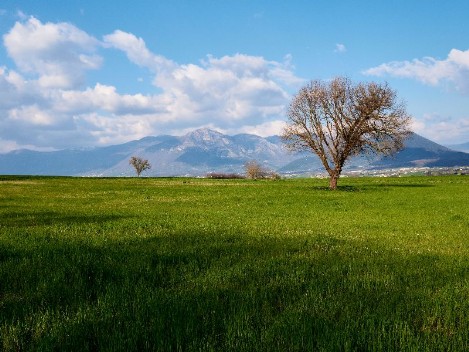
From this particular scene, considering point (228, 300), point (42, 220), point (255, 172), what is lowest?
point (228, 300)

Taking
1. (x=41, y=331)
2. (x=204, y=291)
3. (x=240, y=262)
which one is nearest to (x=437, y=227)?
(x=240, y=262)

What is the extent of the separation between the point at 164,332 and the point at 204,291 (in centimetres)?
195

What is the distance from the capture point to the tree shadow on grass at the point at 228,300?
207 inches

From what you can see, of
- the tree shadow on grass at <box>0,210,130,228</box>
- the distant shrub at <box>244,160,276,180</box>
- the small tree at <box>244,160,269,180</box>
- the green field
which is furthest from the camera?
the small tree at <box>244,160,269,180</box>

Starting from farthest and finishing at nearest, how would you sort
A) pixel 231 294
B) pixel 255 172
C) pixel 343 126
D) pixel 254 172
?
pixel 254 172, pixel 255 172, pixel 343 126, pixel 231 294

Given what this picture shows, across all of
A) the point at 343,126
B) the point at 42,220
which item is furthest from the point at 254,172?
the point at 42,220

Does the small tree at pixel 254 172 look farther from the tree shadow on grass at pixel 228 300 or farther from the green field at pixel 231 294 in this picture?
the tree shadow on grass at pixel 228 300

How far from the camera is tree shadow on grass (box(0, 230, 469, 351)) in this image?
525 centimetres

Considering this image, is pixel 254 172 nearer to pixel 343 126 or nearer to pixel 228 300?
pixel 343 126

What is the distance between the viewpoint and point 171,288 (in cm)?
771

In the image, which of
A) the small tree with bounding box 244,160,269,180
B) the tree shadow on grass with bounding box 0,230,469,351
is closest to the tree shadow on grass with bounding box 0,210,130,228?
the tree shadow on grass with bounding box 0,230,469,351

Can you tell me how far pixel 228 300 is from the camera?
22.7 ft

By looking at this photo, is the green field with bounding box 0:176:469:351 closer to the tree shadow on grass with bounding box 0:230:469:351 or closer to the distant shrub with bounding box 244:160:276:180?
the tree shadow on grass with bounding box 0:230:469:351

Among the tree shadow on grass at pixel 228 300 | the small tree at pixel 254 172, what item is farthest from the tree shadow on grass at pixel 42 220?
the small tree at pixel 254 172
